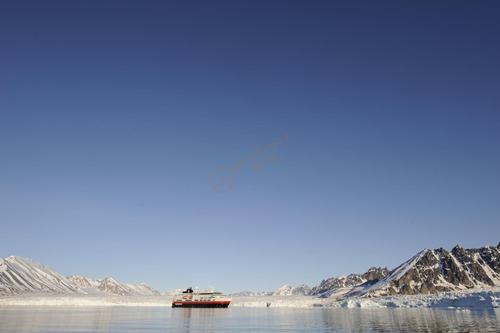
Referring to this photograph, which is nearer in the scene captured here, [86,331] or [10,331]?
[10,331]

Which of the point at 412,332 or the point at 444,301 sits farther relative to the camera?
the point at 444,301

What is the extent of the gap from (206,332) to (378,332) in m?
25.0

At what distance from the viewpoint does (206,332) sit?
67.8 meters

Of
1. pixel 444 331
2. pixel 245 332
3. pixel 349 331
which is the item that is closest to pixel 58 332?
pixel 245 332

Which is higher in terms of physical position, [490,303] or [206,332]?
[490,303]

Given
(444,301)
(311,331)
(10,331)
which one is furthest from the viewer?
(444,301)

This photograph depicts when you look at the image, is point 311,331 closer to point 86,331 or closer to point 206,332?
point 206,332

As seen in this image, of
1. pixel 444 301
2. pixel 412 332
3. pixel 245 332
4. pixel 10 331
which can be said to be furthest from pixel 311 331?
pixel 444 301

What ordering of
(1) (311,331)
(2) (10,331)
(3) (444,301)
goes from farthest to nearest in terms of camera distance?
(3) (444,301) → (1) (311,331) → (2) (10,331)

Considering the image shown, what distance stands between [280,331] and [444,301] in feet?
490

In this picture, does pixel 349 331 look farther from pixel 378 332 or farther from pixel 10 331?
pixel 10 331

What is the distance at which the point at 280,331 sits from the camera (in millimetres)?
70688

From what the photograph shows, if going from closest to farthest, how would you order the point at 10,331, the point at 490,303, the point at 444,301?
the point at 10,331
the point at 490,303
the point at 444,301

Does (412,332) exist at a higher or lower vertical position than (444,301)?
lower
